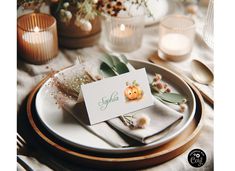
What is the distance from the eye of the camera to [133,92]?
33.6 inches

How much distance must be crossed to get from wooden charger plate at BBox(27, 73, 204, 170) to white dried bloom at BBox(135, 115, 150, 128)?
5cm

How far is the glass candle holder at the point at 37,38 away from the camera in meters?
1.02

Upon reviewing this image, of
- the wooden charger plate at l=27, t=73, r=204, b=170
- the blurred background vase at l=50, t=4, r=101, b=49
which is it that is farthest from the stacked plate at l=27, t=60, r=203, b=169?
the blurred background vase at l=50, t=4, r=101, b=49

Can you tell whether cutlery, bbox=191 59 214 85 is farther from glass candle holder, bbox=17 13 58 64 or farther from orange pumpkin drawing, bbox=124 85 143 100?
glass candle holder, bbox=17 13 58 64

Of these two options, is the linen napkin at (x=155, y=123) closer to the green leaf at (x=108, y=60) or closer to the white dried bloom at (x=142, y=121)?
the white dried bloom at (x=142, y=121)

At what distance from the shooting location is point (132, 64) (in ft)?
3.32

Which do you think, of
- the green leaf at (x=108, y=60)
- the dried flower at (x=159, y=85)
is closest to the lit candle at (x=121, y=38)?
the green leaf at (x=108, y=60)

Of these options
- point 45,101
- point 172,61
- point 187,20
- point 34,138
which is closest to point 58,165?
point 34,138

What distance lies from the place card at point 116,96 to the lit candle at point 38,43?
286 millimetres

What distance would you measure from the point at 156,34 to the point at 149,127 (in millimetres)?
476

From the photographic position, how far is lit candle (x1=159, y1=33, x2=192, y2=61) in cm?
108

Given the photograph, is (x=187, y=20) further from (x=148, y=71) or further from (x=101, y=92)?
(x=101, y=92)

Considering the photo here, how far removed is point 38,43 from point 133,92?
0.33 meters

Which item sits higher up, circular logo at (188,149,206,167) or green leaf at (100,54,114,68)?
green leaf at (100,54,114,68)
